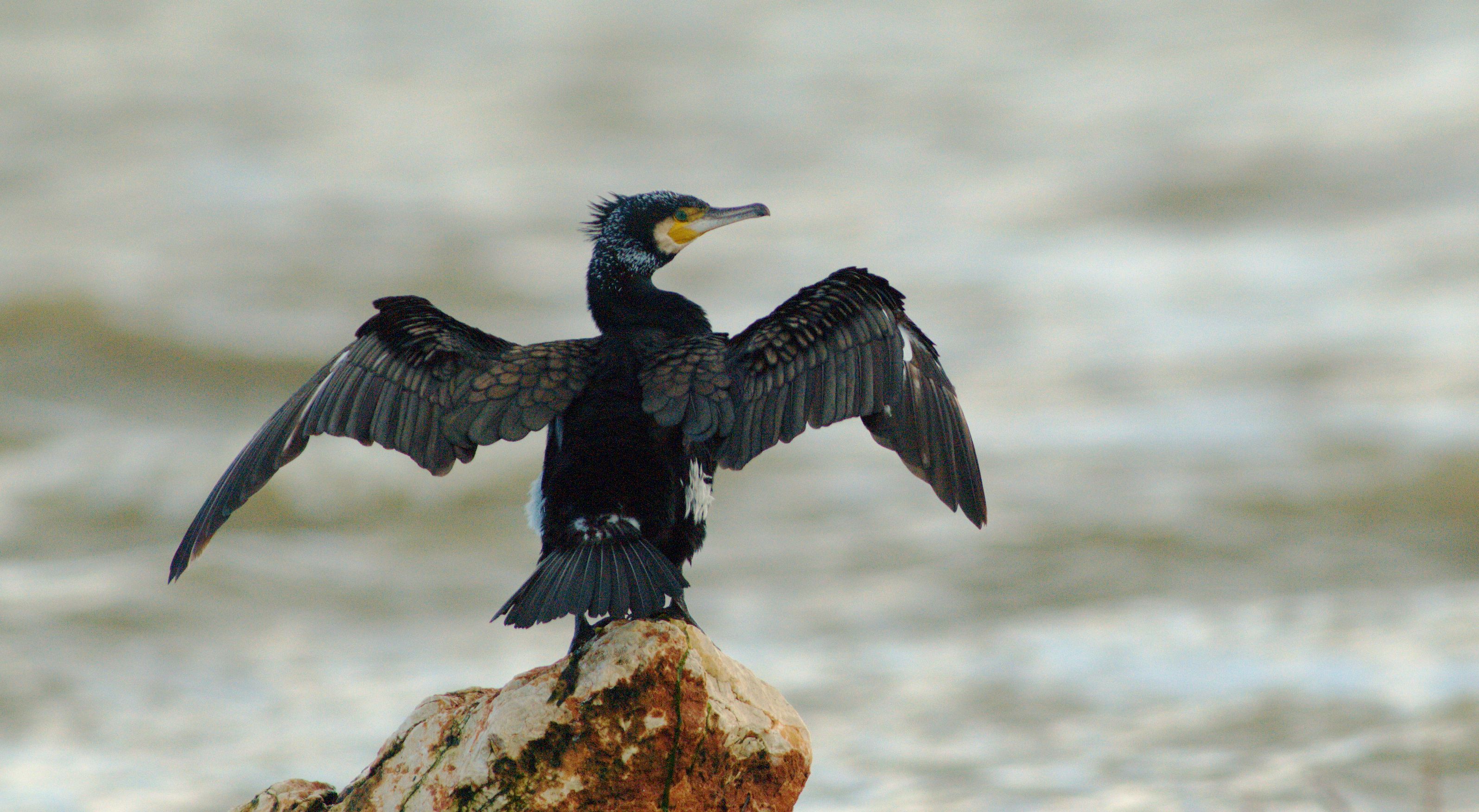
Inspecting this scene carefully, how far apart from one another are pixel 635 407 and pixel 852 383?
0.89 metres

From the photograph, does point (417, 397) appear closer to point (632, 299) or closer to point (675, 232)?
point (632, 299)

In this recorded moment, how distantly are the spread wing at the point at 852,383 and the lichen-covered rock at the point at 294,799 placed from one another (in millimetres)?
2099

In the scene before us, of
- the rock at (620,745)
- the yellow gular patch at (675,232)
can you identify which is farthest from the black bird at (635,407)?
the yellow gular patch at (675,232)

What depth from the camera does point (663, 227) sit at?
7.84 metres

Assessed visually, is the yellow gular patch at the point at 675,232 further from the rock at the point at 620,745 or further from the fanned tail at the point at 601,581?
the rock at the point at 620,745

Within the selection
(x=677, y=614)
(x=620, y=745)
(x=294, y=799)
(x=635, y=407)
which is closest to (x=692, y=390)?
(x=635, y=407)

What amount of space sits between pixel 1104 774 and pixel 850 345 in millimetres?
5460

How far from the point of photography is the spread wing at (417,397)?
676 centimetres

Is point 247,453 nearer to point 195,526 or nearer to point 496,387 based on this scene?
point 195,526

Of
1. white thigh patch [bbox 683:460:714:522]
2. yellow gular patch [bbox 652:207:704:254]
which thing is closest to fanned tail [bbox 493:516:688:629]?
white thigh patch [bbox 683:460:714:522]

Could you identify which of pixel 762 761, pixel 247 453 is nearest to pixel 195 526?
pixel 247 453

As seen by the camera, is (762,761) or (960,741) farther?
(960,741)

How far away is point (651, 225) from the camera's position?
7789mm

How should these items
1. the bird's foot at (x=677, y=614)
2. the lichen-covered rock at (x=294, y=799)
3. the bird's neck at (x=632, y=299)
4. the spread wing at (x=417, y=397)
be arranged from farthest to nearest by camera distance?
the bird's neck at (x=632, y=299) → the spread wing at (x=417, y=397) → the lichen-covered rock at (x=294, y=799) → the bird's foot at (x=677, y=614)
